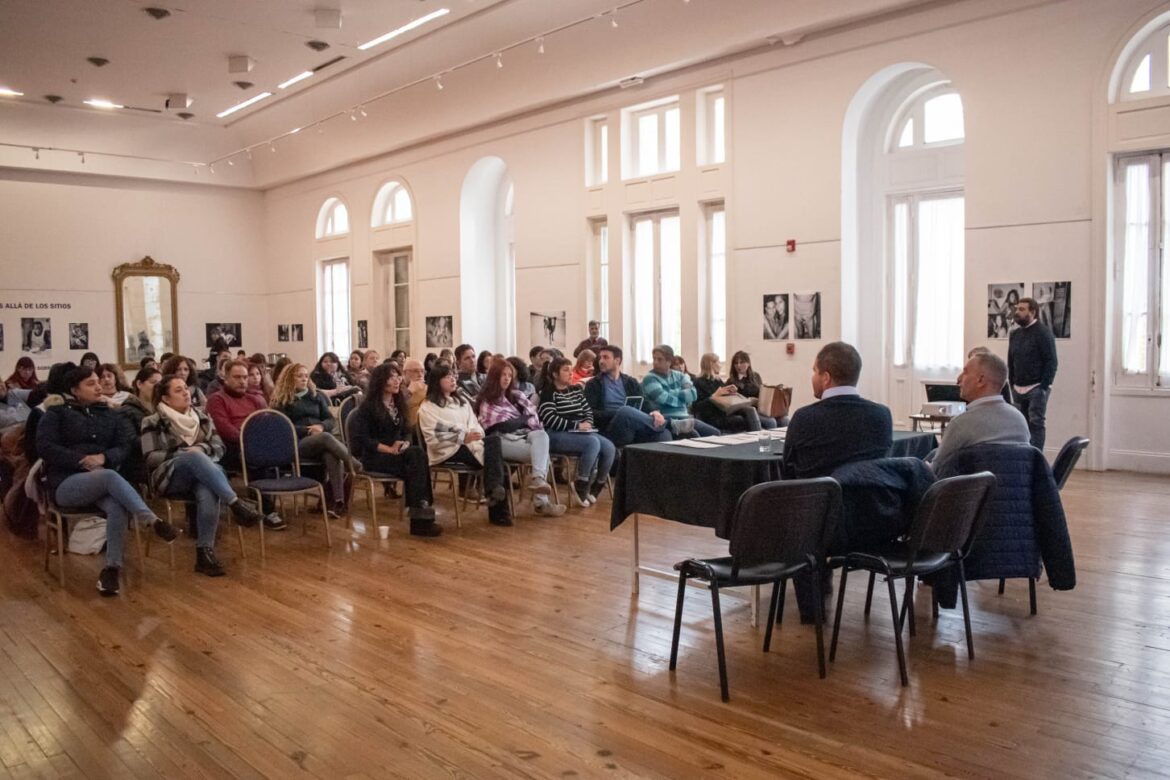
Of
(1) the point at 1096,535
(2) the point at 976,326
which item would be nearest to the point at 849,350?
(1) the point at 1096,535

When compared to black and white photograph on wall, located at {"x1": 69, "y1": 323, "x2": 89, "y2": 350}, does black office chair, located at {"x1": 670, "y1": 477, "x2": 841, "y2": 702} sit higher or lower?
lower

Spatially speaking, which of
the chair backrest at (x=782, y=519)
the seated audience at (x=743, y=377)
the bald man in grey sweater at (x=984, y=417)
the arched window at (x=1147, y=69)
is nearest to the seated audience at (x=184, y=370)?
the seated audience at (x=743, y=377)

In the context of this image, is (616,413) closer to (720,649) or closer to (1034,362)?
(1034,362)

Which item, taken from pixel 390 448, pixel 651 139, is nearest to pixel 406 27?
pixel 651 139

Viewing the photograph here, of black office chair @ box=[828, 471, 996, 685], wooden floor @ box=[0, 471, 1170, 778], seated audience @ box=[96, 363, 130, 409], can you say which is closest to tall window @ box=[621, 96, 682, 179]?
seated audience @ box=[96, 363, 130, 409]

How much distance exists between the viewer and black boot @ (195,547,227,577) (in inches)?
224

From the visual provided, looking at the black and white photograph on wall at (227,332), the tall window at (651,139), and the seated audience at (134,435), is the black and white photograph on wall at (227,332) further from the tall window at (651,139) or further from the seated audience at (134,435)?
the seated audience at (134,435)

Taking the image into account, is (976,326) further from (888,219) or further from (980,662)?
(980,662)

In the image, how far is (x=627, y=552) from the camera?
6.11 metres

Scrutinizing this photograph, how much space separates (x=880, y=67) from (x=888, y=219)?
1.69 meters

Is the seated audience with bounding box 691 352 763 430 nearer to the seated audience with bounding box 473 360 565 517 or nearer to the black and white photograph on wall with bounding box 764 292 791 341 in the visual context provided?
the seated audience with bounding box 473 360 565 517

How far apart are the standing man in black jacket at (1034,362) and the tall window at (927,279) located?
1.88m

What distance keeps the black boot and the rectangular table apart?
2425mm

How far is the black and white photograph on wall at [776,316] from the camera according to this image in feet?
36.8
